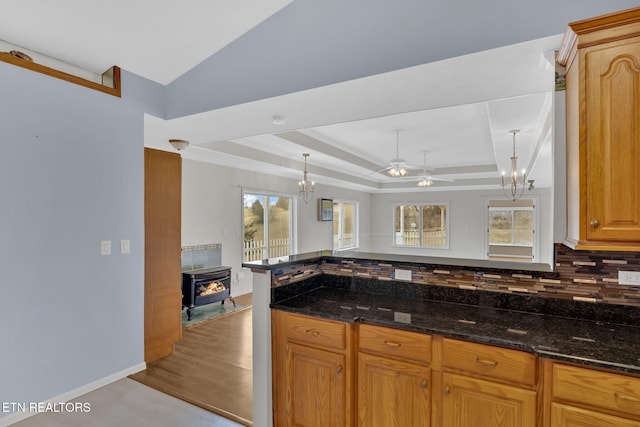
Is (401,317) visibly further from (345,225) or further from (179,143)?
(345,225)

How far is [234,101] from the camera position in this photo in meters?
2.62

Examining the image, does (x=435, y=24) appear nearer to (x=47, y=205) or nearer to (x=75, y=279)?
(x=47, y=205)

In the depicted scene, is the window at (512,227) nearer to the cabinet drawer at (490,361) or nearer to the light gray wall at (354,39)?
the light gray wall at (354,39)

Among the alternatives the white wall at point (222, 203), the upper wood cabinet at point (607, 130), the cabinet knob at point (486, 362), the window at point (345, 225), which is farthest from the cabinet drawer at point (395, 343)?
the window at point (345, 225)

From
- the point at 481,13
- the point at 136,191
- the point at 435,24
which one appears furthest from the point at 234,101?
the point at 481,13

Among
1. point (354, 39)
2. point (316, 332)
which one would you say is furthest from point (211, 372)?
point (354, 39)

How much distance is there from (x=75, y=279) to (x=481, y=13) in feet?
10.8

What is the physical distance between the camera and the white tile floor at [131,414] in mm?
2219

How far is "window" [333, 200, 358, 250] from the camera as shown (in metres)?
9.12

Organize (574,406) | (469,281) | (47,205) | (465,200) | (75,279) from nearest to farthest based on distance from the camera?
1. (574,406)
2. (469,281)
3. (47,205)
4. (75,279)
5. (465,200)

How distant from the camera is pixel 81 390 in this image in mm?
2551

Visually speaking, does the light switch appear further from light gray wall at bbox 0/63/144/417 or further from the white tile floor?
the white tile floor

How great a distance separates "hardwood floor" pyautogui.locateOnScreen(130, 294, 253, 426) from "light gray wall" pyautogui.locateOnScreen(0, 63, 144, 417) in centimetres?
35

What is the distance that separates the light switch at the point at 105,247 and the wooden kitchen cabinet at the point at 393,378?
2.21 meters
